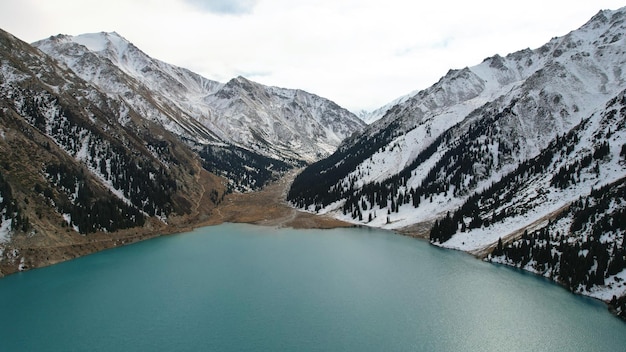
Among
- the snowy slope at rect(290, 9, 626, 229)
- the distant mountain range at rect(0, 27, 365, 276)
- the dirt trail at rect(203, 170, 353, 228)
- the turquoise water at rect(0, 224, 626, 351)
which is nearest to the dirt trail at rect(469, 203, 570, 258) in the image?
the turquoise water at rect(0, 224, 626, 351)

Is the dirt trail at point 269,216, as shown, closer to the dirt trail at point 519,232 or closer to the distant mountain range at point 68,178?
the distant mountain range at point 68,178

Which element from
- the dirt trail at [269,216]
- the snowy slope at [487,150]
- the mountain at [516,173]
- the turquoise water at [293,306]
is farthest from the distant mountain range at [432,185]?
the turquoise water at [293,306]

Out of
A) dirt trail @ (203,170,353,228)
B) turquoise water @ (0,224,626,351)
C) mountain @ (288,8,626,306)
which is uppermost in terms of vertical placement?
mountain @ (288,8,626,306)

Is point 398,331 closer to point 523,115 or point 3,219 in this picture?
point 3,219

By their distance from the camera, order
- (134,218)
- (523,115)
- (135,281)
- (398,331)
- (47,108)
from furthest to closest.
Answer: (523,115) < (47,108) < (134,218) < (135,281) < (398,331)

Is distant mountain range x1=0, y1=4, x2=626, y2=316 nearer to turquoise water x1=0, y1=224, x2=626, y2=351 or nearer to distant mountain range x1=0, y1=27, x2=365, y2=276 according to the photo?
distant mountain range x1=0, y1=27, x2=365, y2=276

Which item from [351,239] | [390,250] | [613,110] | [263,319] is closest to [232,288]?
[263,319]
